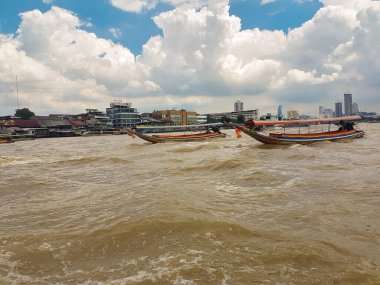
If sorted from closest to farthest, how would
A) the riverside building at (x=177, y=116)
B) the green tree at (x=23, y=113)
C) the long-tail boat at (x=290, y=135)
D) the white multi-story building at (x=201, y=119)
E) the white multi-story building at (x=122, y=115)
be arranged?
the long-tail boat at (x=290, y=135) < the green tree at (x=23, y=113) < the white multi-story building at (x=122, y=115) < the riverside building at (x=177, y=116) < the white multi-story building at (x=201, y=119)

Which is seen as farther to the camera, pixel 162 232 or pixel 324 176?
pixel 324 176

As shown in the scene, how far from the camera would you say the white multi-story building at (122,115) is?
91438mm

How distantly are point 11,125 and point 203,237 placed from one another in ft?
265

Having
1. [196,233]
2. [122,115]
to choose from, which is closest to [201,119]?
[122,115]

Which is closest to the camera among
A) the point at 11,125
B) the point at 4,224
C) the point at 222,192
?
the point at 4,224

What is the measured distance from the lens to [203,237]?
4.73m

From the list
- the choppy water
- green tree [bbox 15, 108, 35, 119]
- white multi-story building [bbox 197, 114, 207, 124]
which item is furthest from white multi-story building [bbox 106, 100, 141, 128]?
the choppy water

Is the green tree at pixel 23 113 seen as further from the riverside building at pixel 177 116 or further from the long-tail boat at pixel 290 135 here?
the long-tail boat at pixel 290 135

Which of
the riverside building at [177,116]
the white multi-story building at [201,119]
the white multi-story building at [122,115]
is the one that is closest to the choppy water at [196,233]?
the white multi-story building at [122,115]

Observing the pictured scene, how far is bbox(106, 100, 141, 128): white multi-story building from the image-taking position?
9144 cm

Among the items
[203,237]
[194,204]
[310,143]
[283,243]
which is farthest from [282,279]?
[310,143]

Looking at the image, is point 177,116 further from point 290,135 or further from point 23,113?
point 290,135

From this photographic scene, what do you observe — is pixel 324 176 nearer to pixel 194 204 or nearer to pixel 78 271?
pixel 194 204

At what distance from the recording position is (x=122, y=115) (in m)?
91.3
